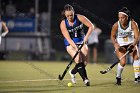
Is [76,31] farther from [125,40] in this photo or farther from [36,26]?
[36,26]

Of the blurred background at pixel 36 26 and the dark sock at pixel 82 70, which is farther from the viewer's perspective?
the blurred background at pixel 36 26

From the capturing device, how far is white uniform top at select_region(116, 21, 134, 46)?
45.1ft

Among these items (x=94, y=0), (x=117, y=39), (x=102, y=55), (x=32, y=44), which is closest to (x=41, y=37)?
(x=32, y=44)

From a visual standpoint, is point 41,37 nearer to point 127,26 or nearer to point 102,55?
point 102,55

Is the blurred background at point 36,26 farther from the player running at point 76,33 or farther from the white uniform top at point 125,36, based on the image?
the player running at point 76,33

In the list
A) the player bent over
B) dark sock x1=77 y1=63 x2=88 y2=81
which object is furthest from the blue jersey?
the player bent over

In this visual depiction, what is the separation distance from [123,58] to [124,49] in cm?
29

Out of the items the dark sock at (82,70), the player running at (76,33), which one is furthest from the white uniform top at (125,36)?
the dark sock at (82,70)

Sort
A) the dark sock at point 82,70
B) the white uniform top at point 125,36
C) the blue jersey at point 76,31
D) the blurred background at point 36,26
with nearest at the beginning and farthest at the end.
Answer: the dark sock at point 82,70, the blue jersey at point 76,31, the white uniform top at point 125,36, the blurred background at point 36,26

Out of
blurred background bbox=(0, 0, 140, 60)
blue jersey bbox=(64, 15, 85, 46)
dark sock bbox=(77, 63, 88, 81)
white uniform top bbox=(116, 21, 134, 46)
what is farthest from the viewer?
blurred background bbox=(0, 0, 140, 60)

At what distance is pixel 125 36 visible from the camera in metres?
13.8

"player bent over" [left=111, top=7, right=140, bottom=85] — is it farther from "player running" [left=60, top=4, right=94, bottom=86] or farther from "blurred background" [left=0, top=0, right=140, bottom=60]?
"blurred background" [left=0, top=0, right=140, bottom=60]

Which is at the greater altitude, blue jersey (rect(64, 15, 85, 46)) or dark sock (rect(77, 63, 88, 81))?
blue jersey (rect(64, 15, 85, 46))

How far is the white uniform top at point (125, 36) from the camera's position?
13.8m
